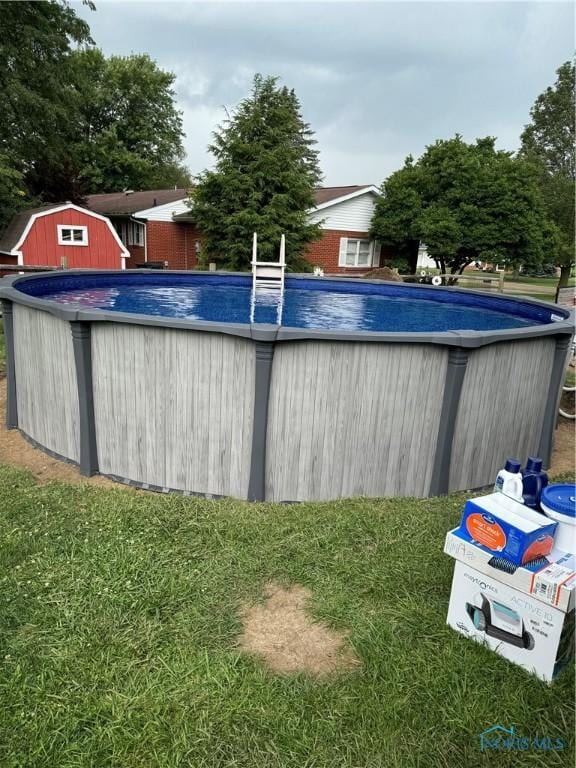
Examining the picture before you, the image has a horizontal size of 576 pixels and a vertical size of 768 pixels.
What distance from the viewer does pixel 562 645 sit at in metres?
2.32

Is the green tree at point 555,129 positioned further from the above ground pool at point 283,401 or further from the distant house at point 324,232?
the above ground pool at point 283,401

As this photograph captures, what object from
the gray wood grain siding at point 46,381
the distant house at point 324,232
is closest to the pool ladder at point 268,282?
the gray wood grain siding at point 46,381

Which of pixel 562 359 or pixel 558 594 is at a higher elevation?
pixel 562 359

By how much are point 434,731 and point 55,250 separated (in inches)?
823

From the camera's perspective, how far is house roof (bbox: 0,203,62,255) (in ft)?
62.4

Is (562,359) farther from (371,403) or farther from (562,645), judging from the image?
(562,645)

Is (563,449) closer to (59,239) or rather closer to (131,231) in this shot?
(59,239)

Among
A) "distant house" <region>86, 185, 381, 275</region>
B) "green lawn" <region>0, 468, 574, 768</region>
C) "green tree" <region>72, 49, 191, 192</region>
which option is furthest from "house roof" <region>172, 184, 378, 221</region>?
"green lawn" <region>0, 468, 574, 768</region>

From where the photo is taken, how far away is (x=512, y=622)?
2414mm

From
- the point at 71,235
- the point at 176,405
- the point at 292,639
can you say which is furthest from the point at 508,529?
the point at 71,235

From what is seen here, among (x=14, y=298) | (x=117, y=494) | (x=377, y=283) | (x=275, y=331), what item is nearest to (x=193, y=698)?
(x=117, y=494)

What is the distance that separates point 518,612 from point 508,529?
15.3 inches

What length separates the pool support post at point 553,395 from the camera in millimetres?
5309

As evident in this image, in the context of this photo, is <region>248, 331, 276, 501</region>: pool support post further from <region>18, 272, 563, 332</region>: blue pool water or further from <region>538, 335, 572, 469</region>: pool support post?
<region>18, 272, 563, 332</region>: blue pool water
